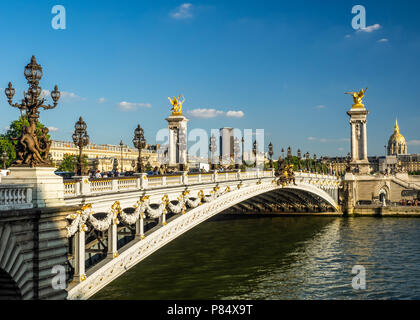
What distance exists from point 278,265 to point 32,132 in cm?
1858

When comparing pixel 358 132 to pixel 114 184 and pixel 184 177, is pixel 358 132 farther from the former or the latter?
pixel 114 184

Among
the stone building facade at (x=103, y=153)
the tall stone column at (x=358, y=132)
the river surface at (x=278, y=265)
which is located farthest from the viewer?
the stone building facade at (x=103, y=153)

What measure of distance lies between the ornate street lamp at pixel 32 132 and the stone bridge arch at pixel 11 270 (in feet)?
6.99

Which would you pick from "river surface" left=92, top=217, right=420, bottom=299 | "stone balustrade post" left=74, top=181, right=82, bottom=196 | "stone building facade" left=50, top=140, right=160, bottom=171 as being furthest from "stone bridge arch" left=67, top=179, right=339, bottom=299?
"stone building facade" left=50, top=140, right=160, bottom=171

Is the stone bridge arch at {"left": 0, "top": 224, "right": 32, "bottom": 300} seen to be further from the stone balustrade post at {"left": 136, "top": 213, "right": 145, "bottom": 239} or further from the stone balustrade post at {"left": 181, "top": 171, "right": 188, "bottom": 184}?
the stone balustrade post at {"left": 181, "top": 171, "right": 188, "bottom": 184}

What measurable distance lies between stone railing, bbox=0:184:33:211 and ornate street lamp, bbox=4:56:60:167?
0.79 metres

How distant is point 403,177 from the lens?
74688 millimetres

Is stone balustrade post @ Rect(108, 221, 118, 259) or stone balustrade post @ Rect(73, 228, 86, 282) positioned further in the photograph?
stone balustrade post @ Rect(108, 221, 118, 259)

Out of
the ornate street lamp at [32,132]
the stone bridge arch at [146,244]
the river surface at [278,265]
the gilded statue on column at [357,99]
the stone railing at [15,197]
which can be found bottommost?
the river surface at [278,265]

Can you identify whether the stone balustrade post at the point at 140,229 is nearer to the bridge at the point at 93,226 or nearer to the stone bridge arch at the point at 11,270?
the bridge at the point at 93,226

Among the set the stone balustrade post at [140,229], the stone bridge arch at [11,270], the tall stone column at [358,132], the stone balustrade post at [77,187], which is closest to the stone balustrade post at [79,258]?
the stone balustrade post at [77,187]

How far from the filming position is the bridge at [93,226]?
11.8m

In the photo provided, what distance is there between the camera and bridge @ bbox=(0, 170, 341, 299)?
11812 millimetres
